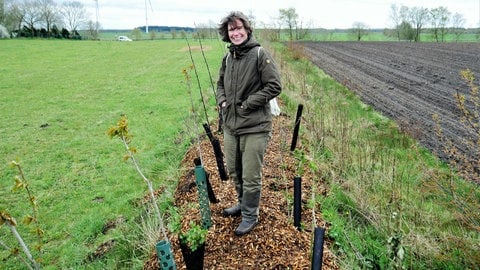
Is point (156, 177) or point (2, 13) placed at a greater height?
point (2, 13)

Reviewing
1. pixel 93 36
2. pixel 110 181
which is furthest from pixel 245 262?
pixel 93 36

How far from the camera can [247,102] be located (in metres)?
3.19

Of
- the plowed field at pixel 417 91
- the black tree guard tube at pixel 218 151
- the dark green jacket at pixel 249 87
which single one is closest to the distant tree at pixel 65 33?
the plowed field at pixel 417 91

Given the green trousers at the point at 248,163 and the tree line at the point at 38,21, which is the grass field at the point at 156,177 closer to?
the green trousers at the point at 248,163

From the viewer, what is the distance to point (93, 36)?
161 ft

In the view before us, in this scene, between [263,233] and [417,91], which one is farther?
[417,91]

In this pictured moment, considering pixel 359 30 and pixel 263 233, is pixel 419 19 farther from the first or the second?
pixel 263 233

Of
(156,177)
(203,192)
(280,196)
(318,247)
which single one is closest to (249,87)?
(203,192)

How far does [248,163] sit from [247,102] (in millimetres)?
569

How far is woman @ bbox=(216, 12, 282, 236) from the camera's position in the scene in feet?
10.4

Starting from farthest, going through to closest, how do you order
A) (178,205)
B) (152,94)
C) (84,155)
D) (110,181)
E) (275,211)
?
(152,94) → (84,155) → (110,181) → (178,205) → (275,211)

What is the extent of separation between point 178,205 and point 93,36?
50.6 metres

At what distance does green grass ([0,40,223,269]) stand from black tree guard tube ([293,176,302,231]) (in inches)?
66.0

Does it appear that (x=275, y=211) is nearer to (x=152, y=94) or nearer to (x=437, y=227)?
(x=437, y=227)
